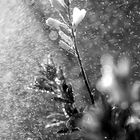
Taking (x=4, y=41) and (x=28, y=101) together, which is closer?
(x=28, y=101)

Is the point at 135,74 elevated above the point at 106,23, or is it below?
below

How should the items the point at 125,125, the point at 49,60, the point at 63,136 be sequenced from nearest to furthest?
the point at 125,125 → the point at 49,60 → the point at 63,136

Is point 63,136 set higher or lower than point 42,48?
lower

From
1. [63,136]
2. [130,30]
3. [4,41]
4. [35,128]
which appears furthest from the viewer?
[4,41]

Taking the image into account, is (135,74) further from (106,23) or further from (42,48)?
(42,48)

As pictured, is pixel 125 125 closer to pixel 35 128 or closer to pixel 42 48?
pixel 35 128

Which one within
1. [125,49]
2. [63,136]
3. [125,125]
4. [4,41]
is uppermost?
[4,41]

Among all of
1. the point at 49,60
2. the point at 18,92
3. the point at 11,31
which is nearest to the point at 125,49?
the point at 49,60

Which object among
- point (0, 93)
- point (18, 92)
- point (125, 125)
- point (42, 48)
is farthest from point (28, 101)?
point (125, 125)

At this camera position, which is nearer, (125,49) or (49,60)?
(49,60)
